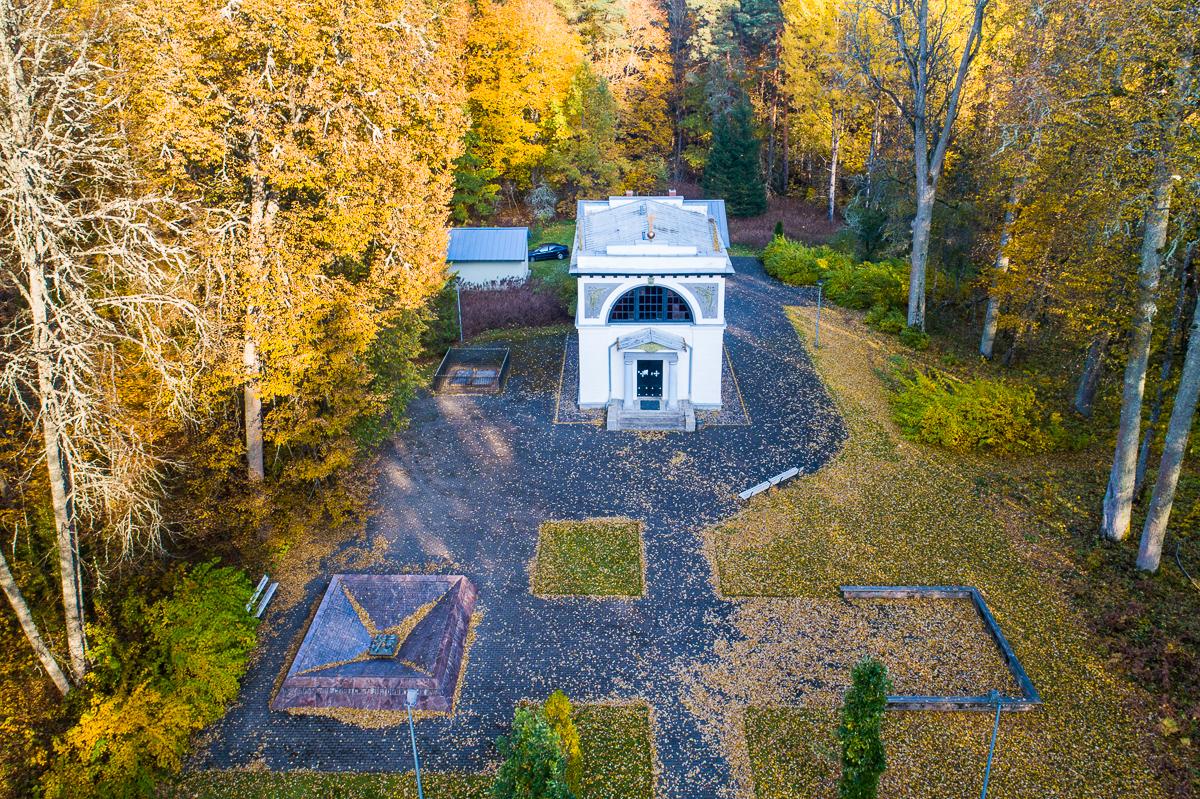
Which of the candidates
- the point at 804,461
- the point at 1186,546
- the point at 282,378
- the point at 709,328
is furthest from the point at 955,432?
the point at 282,378

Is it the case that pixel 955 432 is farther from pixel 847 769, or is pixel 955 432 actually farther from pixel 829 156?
pixel 829 156

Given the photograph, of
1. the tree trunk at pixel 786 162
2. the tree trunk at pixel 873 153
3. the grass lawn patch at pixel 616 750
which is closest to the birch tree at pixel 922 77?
the tree trunk at pixel 873 153

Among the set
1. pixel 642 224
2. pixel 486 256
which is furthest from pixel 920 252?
pixel 486 256

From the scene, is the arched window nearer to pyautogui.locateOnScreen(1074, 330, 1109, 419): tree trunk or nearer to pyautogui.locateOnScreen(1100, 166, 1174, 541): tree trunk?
pyautogui.locateOnScreen(1100, 166, 1174, 541): tree trunk

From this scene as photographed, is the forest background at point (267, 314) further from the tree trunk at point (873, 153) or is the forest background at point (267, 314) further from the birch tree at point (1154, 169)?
the tree trunk at point (873, 153)

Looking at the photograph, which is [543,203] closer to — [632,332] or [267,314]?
[632,332]

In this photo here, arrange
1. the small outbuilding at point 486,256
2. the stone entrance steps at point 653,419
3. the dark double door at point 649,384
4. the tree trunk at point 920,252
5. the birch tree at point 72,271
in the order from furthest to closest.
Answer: the small outbuilding at point 486,256, the tree trunk at point 920,252, the dark double door at point 649,384, the stone entrance steps at point 653,419, the birch tree at point 72,271

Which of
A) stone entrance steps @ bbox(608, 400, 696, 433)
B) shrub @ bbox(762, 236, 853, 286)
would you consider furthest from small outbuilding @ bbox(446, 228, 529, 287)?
stone entrance steps @ bbox(608, 400, 696, 433)
